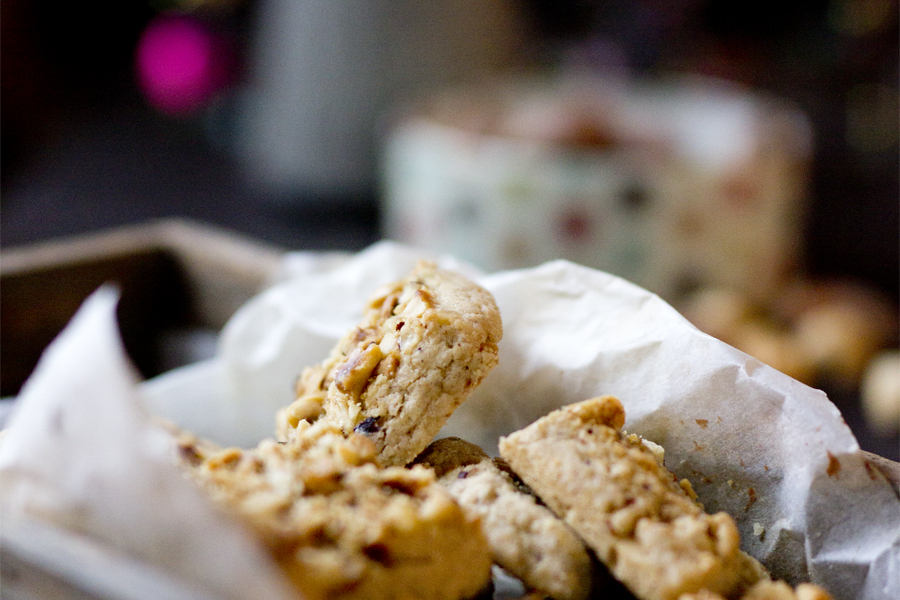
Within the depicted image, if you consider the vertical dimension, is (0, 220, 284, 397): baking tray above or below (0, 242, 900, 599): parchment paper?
below

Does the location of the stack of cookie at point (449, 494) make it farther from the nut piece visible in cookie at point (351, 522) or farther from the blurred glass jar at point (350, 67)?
the blurred glass jar at point (350, 67)

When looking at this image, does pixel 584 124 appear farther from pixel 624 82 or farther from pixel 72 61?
pixel 72 61

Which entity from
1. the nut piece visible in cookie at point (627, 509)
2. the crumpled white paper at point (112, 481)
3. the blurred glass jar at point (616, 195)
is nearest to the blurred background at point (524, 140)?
the blurred glass jar at point (616, 195)

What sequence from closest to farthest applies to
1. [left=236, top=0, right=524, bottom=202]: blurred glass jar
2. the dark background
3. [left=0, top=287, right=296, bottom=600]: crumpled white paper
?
1. [left=0, top=287, right=296, bottom=600]: crumpled white paper
2. [left=236, top=0, right=524, bottom=202]: blurred glass jar
3. the dark background

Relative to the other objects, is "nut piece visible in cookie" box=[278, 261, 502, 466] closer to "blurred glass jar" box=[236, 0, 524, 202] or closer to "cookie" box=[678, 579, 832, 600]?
"cookie" box=[678, 579, 832, 600]

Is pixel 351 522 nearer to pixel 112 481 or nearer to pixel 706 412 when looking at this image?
pixel 112 481

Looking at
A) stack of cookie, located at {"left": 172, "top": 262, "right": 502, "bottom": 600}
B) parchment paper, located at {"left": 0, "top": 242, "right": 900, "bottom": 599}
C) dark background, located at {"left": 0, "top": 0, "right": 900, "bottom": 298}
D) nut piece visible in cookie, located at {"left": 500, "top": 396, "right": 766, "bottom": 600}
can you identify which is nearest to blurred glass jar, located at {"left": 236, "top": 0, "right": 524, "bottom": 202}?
dark background, located at {"left": 0, "top": 0, "right": 900, "bottom": 298}
